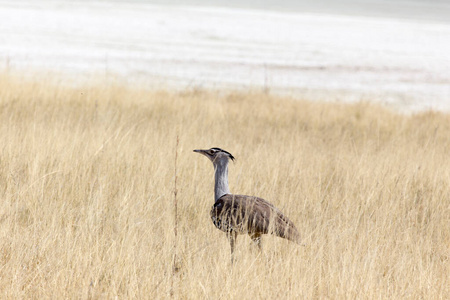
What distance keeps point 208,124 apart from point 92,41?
1848 centimetres

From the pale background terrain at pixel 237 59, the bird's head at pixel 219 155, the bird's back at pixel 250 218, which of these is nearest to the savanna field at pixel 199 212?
the bird's back at pixel 250 218

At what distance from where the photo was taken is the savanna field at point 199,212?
2877mm

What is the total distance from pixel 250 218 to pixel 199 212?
34.2 inches

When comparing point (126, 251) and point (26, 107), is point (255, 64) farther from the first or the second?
point (126, 251)

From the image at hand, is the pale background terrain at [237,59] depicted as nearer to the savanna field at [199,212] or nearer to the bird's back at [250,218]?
the savanna field at [199,212]

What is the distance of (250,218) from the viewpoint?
3.29 meters

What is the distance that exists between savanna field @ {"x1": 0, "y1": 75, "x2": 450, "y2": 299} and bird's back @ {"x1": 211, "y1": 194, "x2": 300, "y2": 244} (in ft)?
0.42

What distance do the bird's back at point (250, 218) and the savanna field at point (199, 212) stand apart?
0.13 metres

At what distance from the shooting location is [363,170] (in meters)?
5.29

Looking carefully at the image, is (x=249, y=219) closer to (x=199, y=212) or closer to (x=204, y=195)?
(x=199, y=212)

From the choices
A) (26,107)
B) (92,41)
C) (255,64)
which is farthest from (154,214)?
(92,41)

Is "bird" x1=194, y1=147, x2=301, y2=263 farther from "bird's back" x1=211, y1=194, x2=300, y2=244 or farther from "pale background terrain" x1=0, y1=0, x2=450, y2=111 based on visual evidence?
"pale background terrain" x1=0, y1=0, x2=450, y2=111

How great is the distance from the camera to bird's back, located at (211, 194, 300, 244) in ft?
10.5

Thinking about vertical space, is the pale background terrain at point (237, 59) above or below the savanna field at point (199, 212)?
above
